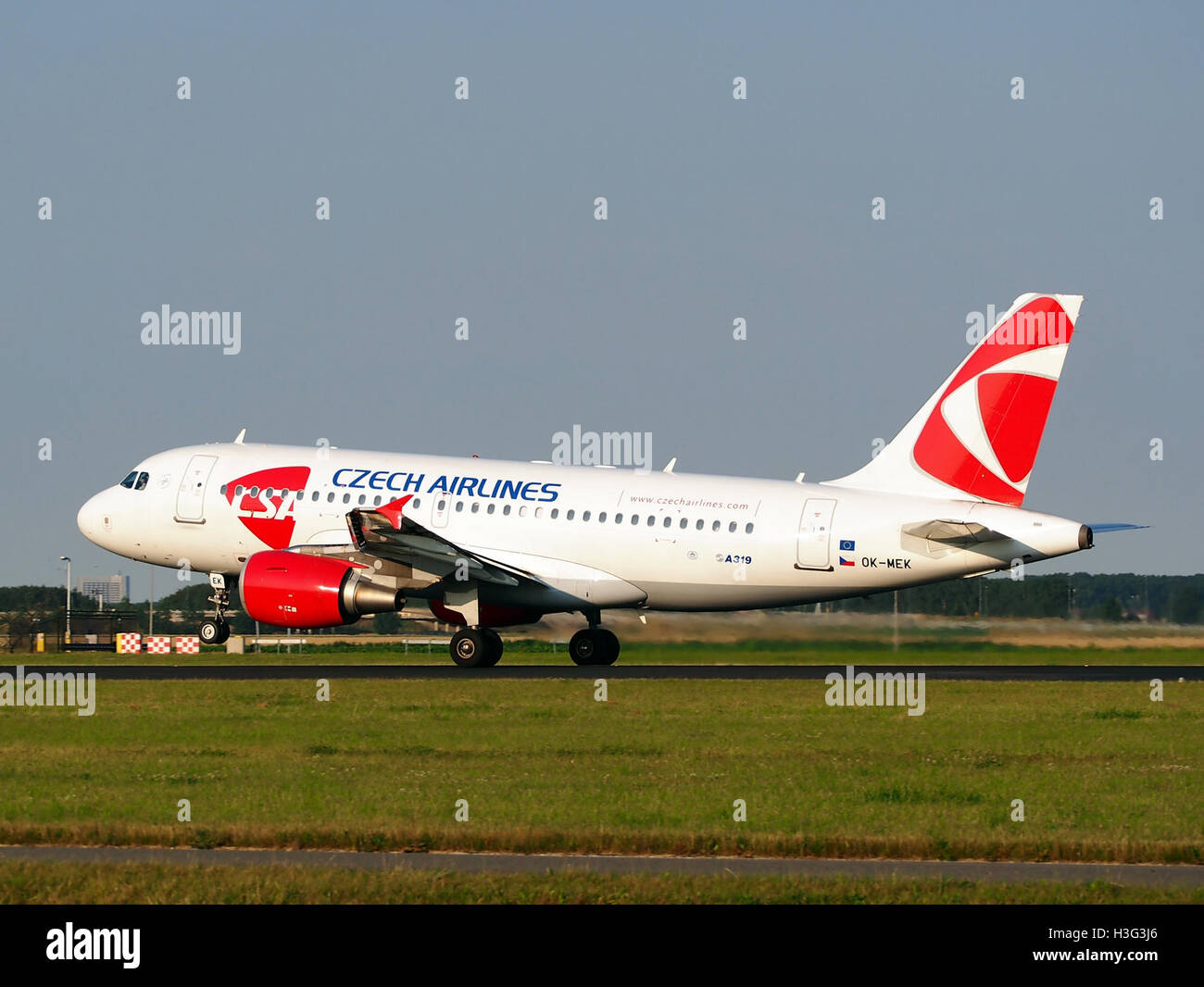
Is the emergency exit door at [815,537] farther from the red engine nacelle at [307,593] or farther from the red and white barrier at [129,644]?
the red and white barrier at [129,644]

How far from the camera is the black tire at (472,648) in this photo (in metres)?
42.5

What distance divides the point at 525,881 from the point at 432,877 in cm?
78

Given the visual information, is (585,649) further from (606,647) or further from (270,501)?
(270,501)

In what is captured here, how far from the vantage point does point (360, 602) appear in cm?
4069

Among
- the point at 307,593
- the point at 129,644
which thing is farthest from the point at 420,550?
the point at 129,644

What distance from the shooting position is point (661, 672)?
4150 cm

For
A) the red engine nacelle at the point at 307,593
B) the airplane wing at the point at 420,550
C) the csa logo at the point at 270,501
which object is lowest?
the red engine nacelle at the point at 307,593

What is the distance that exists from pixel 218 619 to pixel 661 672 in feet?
41.9

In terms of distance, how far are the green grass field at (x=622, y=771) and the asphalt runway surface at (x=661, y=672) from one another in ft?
14.4

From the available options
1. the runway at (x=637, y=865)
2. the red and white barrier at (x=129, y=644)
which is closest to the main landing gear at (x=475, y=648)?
the runway at (x=637, y=865)

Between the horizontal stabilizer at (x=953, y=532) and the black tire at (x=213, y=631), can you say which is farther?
the black tire at (x=213, y=631)

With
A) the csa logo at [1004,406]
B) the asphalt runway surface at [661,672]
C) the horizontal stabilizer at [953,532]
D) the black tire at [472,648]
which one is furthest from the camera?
the black tire at [472,648]
